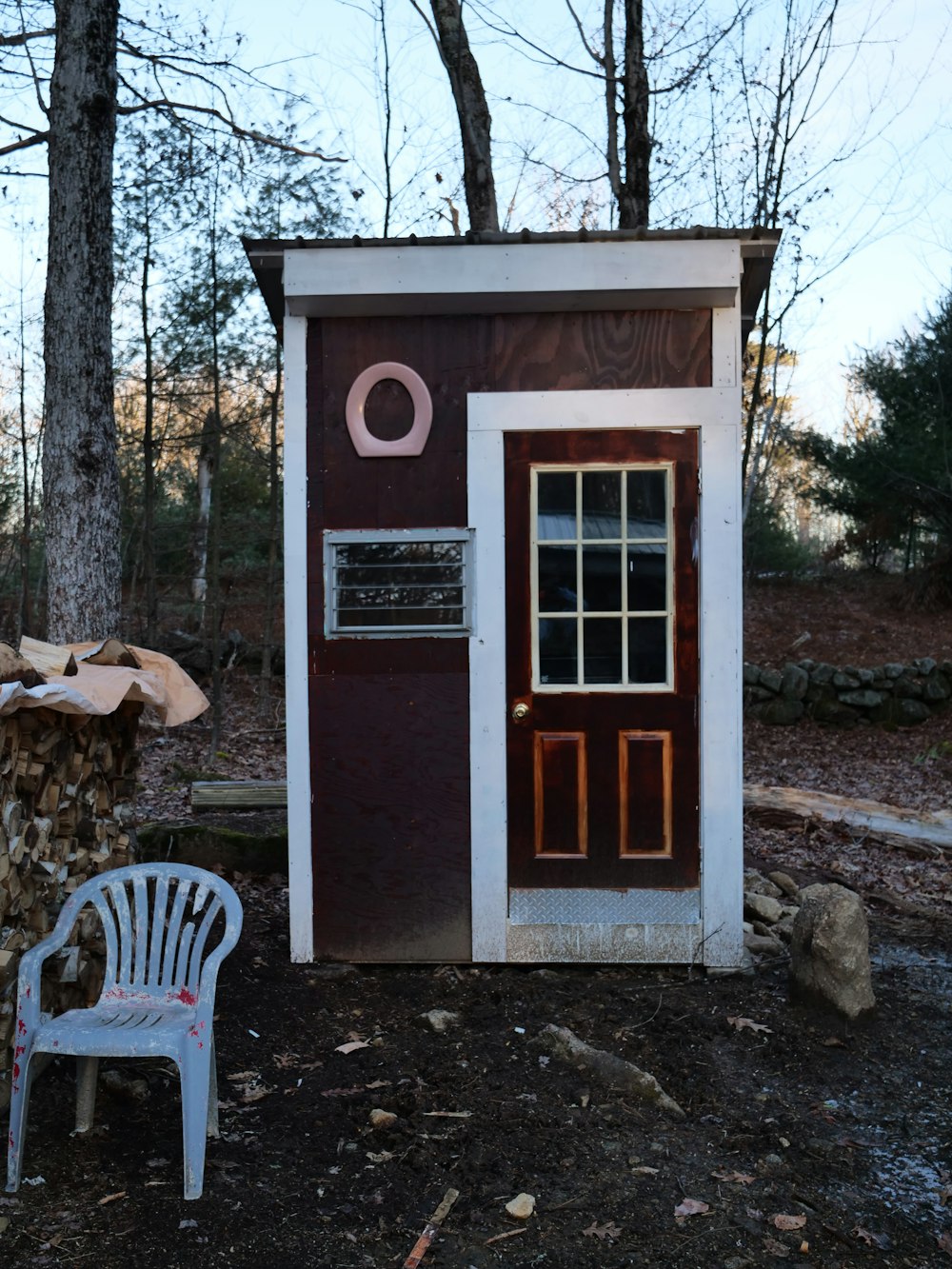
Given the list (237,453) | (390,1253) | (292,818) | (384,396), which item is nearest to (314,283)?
(384,396)

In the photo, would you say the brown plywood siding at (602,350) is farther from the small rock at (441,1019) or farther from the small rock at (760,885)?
the small rock at (760,885)

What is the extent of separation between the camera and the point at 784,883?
6215mm

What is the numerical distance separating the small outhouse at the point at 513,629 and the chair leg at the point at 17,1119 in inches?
78.6

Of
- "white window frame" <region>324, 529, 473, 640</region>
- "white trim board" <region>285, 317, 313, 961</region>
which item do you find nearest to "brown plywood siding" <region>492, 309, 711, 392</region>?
"white window frame" <region>324, 529, 473, 640</region>

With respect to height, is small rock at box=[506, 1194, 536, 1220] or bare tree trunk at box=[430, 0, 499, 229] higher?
bare tree trunk at box=[430, 0, 499, 229]

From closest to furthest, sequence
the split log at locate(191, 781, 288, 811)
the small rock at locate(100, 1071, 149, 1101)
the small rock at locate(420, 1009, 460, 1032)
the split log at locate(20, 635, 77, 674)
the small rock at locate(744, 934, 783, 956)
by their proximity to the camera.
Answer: the small rock at locate(100, 1071, 149, 1101) → the split log at locate(20, 635, 77, 674) → the small rock at locate(420, 1009, 460, 1032) → the small rock at locate(744, 934, 783, 956) → the split log at locate(191, 781, 288, 811)

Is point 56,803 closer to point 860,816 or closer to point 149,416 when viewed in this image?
point 860,816

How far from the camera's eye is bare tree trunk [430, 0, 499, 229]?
9.51 meters

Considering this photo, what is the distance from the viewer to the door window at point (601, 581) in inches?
191

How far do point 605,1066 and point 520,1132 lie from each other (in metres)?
0.52

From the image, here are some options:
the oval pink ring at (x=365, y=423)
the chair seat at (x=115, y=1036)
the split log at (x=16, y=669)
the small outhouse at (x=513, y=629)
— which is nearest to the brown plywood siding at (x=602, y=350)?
the small outhouse at (x=513, y=629)

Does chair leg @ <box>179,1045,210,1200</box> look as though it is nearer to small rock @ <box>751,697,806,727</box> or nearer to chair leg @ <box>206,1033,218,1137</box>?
chair leg @ <box>206,1033,218,1137</box>

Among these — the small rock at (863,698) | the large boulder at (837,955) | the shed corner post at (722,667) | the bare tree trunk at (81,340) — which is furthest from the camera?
the small rock at (863,698)

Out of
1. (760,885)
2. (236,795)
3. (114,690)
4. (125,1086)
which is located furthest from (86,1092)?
(760,885)
